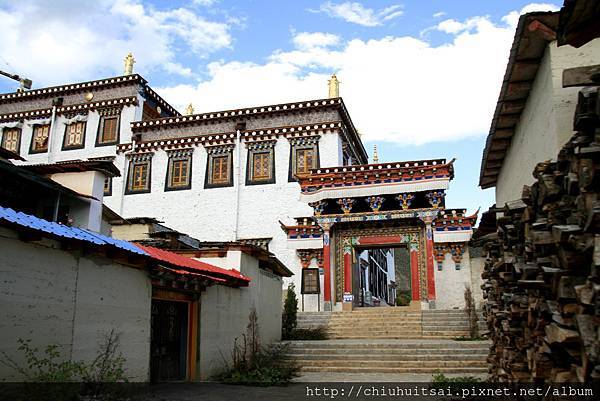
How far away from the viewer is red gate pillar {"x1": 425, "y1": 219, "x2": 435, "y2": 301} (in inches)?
733

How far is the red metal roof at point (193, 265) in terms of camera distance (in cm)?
945

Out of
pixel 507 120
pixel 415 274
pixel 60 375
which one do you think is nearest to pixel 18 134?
pixel 415 274

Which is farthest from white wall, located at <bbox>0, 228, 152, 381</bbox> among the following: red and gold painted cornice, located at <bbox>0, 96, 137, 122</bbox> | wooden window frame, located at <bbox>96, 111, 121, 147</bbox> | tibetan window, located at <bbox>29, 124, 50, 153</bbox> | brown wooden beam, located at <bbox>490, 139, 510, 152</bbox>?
tibetan window, located at <bbox>29, 124, 50, 153</bbox>

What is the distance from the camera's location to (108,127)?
1115 inches

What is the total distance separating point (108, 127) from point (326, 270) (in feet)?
51.5

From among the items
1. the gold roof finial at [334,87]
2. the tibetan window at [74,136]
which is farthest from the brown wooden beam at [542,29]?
the tibetan window at [74,136]

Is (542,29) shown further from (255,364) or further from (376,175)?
(376,175)

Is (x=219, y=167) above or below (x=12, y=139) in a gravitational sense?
below

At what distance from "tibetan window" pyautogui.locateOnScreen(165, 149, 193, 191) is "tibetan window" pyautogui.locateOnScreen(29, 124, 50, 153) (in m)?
7.61

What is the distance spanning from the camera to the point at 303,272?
21469 millimetres

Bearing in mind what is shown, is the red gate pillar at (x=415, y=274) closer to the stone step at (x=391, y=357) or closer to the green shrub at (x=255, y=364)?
the stone step at (x=391, y=357)

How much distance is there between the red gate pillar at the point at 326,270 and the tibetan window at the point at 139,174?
11.4 meters

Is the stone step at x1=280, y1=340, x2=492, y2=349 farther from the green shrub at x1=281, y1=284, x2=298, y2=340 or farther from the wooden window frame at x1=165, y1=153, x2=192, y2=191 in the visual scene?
the wooden window frame at x1=165, y1=153, x2=192, y2=191

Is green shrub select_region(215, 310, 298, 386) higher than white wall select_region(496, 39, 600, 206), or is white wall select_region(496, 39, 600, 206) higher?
white wall select_region(496, 39, 600, 206)
